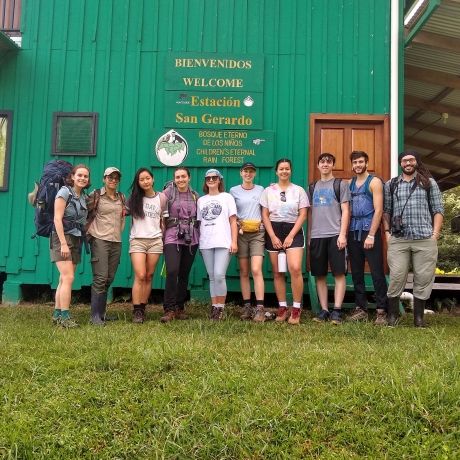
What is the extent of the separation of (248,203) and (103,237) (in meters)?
1.61

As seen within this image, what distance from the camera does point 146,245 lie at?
17.0ft

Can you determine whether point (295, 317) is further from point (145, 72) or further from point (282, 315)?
point (145, 72)

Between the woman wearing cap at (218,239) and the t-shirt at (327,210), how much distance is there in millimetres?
895

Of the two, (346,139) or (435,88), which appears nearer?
(346,139)

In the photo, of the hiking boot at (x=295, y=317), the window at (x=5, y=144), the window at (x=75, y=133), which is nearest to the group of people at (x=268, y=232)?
the hiking boot at (x=295, y=317)

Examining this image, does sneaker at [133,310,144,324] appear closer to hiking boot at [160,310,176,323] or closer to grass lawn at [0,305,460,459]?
hiking boot at [160,310,176,323]

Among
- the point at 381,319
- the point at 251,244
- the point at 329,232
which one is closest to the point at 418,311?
the point at 381,319

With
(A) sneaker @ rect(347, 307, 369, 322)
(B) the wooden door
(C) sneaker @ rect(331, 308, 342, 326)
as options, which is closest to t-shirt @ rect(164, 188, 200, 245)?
(C) sneaker @ rect(331, 308, 342, 326)

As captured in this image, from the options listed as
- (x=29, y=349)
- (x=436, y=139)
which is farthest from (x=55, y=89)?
(x=436, y=139)

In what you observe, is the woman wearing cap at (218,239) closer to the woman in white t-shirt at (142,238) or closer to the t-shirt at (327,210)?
the woman in white t-shirt at (142,238)

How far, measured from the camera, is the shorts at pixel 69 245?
482 centimetres

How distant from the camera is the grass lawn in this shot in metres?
2.63

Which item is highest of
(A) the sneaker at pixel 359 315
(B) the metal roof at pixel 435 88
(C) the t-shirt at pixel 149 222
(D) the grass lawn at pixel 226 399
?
(B) the metal roof at pixel 435 88

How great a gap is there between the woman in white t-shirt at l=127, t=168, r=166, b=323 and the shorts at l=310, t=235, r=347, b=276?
5.45 ft
